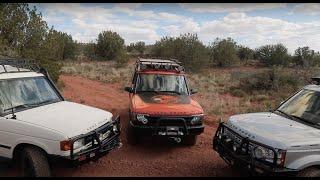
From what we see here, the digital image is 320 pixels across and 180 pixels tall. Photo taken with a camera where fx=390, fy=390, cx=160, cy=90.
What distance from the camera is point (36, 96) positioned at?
23.7 ft

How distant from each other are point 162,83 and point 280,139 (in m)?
4.54

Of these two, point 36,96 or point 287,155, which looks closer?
point 287,155

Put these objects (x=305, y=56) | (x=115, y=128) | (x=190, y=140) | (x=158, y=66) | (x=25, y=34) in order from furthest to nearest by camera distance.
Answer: (x=305, y=56)
(x=25, y=34)
(x=158, y=66)
(x=190, y=140)
(x=115, y=128)

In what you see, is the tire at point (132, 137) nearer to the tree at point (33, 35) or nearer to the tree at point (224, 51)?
the tree at point (33, 35)

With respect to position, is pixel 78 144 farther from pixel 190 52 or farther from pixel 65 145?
pixel 190 52

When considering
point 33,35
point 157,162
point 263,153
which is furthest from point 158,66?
point 33,35

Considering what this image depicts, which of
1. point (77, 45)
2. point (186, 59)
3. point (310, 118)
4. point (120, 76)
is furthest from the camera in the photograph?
point (77, 45)

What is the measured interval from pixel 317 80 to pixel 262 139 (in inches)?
88.7

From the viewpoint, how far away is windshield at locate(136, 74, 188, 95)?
31.7 ft

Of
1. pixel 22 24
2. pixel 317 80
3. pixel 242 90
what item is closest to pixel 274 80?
pixel 242 90

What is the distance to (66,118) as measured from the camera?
6.46m

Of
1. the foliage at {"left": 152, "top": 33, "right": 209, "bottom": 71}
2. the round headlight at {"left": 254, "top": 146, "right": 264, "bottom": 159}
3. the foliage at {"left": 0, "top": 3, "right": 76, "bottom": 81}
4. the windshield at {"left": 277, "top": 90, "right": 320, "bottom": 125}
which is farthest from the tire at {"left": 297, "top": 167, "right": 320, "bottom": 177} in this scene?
the foliage at {"left": 152, "top": 33, "right": 209, "bottom": 71}

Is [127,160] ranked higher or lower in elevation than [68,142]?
lower

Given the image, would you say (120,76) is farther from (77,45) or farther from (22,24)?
(77,45)
